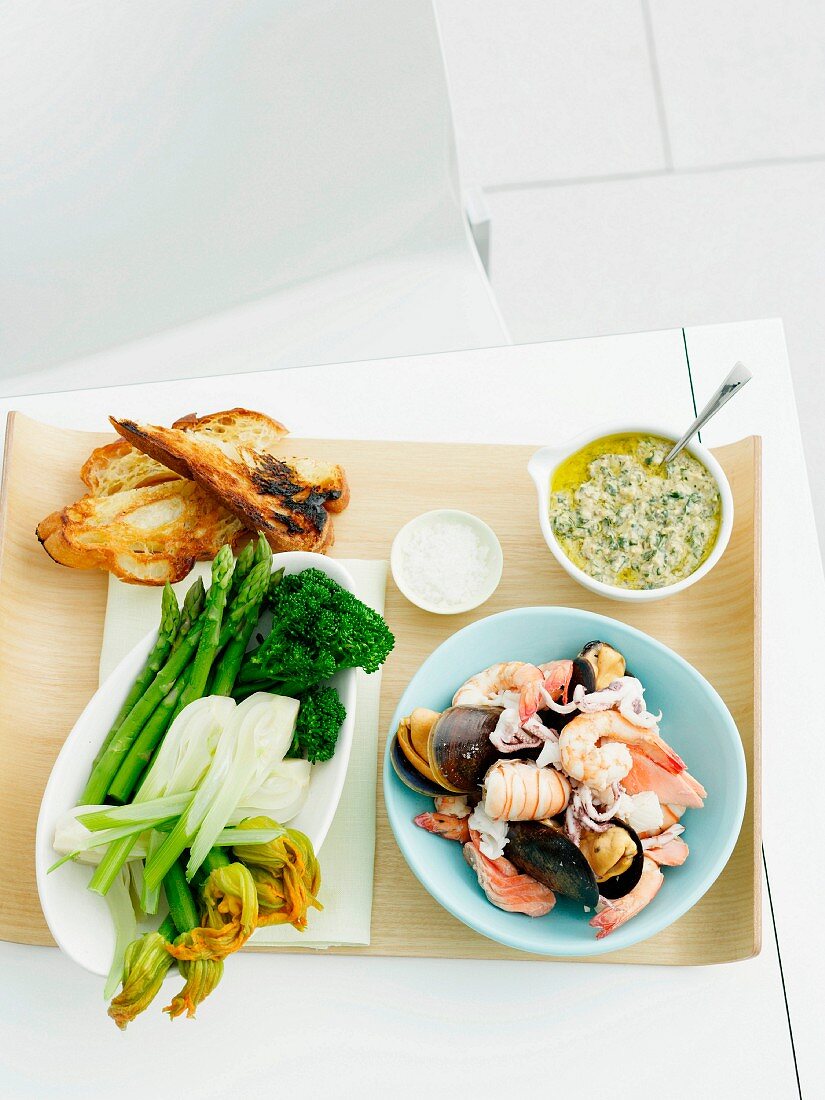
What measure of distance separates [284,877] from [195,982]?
0.55ft

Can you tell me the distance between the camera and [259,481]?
147cm

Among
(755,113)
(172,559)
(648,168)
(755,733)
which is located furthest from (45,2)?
(755,113)

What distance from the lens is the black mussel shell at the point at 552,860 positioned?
119 centimetres

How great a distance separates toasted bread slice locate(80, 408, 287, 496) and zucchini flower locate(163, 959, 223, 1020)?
2.31 feet

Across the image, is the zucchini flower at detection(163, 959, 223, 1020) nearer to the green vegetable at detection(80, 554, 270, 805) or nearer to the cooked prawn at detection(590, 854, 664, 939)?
the green vegetable at detection(80, 554, 270, 805)

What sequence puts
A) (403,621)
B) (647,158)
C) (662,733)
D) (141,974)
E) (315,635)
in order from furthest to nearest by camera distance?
(647,158)
(403,621)
(662,733)
(315,635)
(141,974)

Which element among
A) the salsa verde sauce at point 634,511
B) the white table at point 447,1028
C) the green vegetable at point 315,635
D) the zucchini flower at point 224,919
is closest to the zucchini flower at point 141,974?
the zucchini flower at point 224,919

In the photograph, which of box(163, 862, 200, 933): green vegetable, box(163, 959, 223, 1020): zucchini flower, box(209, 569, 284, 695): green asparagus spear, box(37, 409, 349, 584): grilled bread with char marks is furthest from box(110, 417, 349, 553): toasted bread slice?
box(163, 959, 223, 1020): zucchini flower

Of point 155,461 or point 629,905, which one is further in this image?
point 155,461

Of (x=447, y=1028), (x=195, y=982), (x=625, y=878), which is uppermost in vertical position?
(x=625, y=878)

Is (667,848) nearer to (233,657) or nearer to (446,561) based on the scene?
(446,561)

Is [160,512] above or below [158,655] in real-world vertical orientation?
above

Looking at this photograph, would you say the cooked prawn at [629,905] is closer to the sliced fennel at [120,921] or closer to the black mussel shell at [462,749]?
the black mussel shell at [462,749]

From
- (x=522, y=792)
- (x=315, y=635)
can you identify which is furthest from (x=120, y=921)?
(x=522, y=792)
